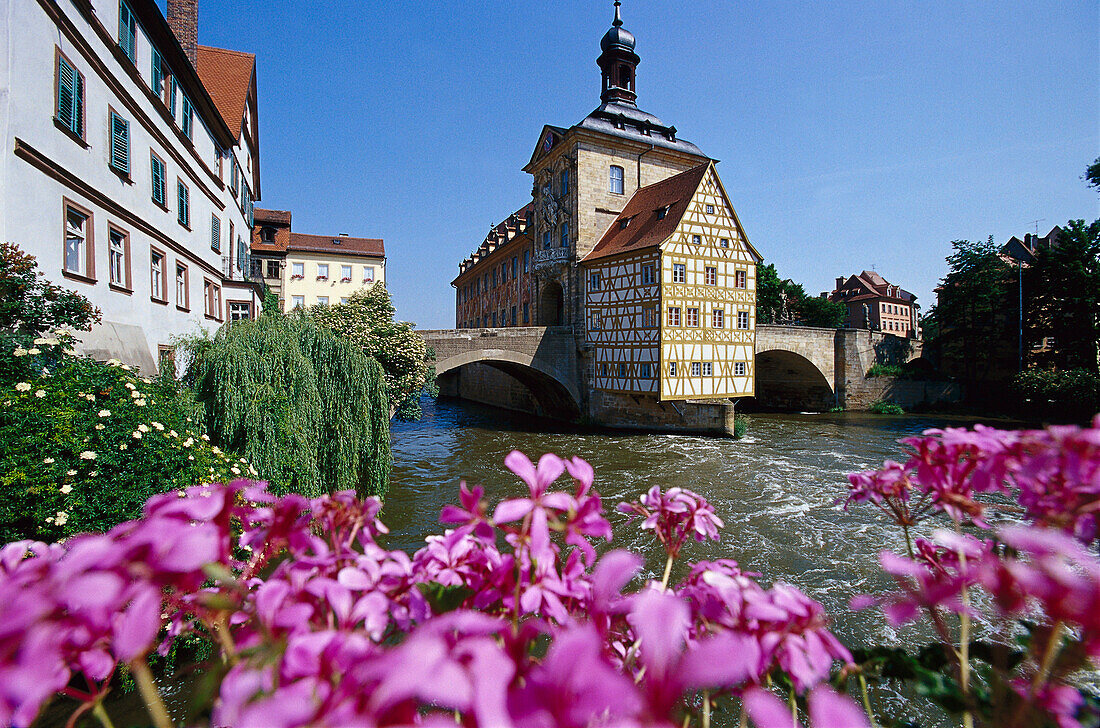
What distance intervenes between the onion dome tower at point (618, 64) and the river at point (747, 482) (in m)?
18.9

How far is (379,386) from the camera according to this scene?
9727mm

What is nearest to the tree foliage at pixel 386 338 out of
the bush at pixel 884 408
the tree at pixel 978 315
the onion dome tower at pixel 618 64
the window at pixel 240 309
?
the window at pixel 240 309

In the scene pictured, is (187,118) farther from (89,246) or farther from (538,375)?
(538,375)

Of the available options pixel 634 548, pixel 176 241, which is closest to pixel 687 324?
pixel 634 548

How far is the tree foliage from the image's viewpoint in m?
14.1

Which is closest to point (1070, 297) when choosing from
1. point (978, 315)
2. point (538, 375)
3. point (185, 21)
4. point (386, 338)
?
point (978, 315)

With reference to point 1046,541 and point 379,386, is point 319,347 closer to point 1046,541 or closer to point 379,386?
point 379,386

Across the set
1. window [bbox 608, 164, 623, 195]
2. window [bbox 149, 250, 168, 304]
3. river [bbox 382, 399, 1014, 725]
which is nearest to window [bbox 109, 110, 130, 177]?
window [bbox 149, 250, 168, 304]

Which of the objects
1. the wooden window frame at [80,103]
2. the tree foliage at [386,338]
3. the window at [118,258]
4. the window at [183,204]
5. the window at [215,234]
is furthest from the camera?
the window at [215,234]

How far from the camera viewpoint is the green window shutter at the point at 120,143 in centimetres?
977

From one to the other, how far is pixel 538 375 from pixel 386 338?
10.7 meters

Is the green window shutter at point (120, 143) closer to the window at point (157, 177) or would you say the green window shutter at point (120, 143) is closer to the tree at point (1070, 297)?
the window at point (157, 177)

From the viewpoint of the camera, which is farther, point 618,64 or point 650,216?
point 618,64

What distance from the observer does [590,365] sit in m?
23.5
